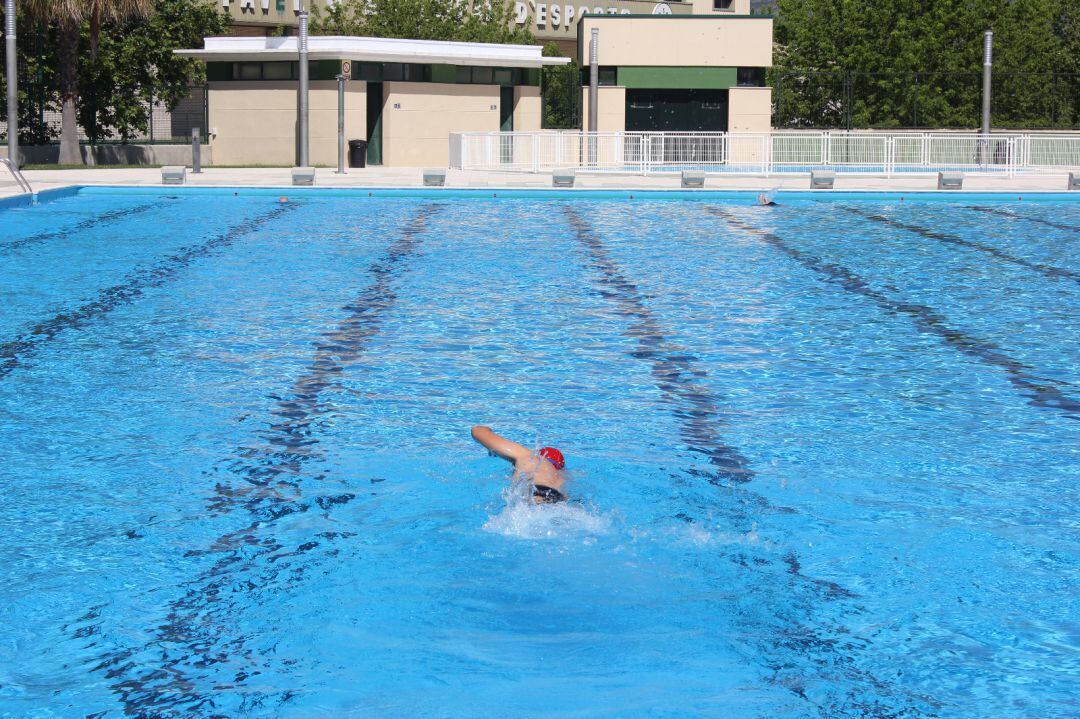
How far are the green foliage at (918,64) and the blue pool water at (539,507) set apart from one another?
28.5 metres

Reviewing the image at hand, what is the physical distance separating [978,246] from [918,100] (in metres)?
25.0

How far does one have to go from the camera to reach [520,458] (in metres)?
6.67

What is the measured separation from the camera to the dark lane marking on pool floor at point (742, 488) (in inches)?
176

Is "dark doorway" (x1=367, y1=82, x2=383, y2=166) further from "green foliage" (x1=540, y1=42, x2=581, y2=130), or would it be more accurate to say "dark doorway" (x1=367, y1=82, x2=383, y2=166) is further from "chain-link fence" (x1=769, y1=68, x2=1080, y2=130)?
"chain-link fence" (x1=769, y1=68, x2=1080, y2=130)

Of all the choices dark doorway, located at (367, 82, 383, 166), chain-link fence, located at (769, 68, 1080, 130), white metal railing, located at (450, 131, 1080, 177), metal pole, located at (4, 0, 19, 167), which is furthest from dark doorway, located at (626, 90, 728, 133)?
metal pole, located at (4, 0, 19, 167)

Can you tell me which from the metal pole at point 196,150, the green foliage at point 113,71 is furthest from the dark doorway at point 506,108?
the metal pole at point 196,150

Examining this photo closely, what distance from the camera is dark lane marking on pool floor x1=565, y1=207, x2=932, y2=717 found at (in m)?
4.46

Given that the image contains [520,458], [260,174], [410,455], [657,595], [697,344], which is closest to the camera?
[657,595]

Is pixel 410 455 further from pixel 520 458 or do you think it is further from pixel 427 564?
pixel 427 564

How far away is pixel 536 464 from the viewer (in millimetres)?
6512

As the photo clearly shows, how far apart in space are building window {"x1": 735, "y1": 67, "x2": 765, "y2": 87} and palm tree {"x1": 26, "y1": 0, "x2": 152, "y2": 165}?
17.7 metres

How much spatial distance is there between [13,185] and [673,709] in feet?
72.7

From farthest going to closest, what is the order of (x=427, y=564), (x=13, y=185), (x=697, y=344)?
(x=13, y=185) → (x=697, y=344) → (x=427, y=564)

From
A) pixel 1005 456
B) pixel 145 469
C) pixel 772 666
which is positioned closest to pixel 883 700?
pixel 772 666
